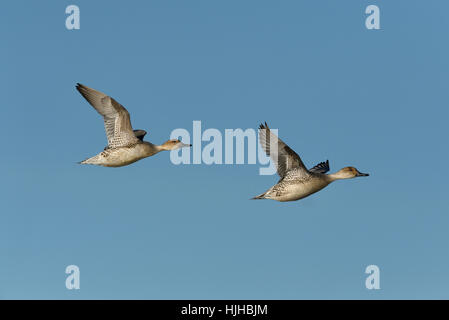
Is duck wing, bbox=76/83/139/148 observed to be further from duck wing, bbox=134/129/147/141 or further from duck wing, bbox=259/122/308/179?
duck wing, bbox=259/122/308/179

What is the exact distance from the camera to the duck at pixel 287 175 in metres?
18.5

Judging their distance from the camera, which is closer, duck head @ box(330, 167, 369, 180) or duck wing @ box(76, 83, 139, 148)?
duck head @ box(330, 167, 369, 180)

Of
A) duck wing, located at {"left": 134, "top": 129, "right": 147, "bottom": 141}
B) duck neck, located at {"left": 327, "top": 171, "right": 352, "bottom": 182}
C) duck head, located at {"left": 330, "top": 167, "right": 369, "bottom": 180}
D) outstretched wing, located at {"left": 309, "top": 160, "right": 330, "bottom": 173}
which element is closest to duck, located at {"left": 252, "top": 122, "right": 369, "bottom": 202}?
duck neck, located at {"left": 327, "top": 171, "right": 352, "bottom": 182}

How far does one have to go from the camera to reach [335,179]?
1927cm

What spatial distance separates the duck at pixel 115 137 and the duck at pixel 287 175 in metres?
3.12

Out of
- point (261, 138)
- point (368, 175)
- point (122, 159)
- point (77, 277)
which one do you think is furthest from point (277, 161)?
point (77, 277)

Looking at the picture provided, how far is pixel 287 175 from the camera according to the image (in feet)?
61.1

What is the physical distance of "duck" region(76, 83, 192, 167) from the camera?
19469 millimetres

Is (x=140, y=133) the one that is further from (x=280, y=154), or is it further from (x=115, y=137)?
(x=280, y=154)

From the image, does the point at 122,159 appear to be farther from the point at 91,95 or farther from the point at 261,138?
the point at 261,138
